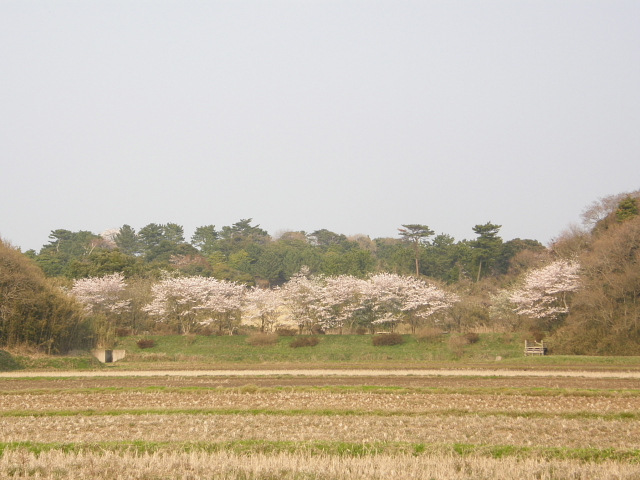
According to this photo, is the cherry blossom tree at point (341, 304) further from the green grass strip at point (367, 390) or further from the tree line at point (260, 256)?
the green grass strip at point (367, 390)

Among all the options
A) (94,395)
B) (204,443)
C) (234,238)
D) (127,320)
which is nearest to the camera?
(204,443)

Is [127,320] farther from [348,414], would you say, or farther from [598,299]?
[348,414]

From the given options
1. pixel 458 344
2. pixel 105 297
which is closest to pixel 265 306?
pixel 105 297

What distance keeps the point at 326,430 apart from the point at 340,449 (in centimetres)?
252

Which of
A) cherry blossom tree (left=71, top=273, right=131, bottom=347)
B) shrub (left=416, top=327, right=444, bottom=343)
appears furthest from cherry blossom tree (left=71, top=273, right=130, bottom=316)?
shrub (left=416, top=327, right=444, bottom=343)

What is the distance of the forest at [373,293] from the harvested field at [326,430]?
17413 mm

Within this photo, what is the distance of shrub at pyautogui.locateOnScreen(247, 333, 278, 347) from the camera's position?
161 feet

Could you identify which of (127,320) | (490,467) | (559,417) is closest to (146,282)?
(127,320)

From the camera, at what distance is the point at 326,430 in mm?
14102

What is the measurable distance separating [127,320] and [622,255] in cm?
4231

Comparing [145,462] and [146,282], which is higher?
[146,282]

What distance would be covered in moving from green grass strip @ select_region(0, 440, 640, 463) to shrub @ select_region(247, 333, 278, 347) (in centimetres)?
3692

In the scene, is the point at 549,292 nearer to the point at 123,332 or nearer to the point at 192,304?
the point at 192,304

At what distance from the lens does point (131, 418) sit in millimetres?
16219
